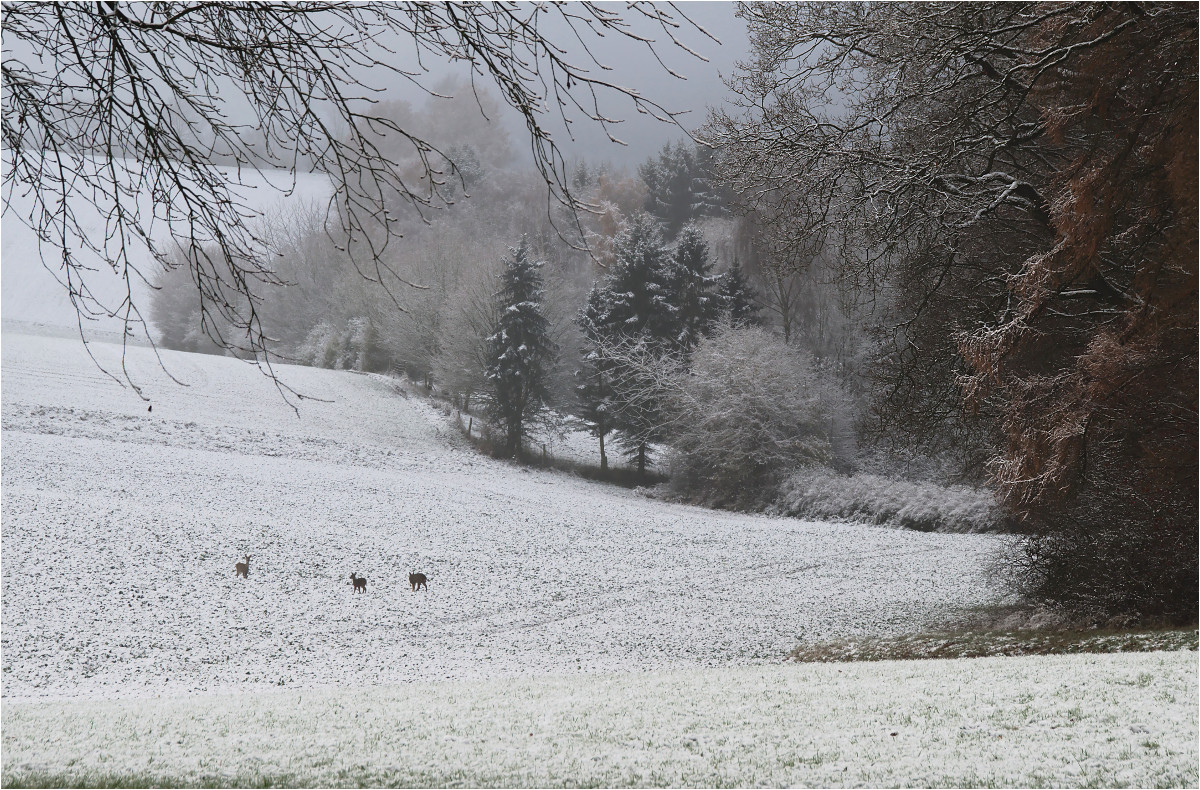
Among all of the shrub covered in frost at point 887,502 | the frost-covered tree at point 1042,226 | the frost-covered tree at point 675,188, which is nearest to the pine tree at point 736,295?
the frost-covered tree at point 675,188

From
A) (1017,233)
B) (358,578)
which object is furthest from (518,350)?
(1017,233)

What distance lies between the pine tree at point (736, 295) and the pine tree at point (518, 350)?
5.53m

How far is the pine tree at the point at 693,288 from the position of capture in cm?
2583

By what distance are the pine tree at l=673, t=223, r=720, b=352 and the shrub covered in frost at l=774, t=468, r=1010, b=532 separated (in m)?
6.49

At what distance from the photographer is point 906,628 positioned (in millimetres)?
10102

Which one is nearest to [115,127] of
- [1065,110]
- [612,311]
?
[1065,110]

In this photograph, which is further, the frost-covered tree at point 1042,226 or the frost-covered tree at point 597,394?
the frost-covered tree at point 597,394

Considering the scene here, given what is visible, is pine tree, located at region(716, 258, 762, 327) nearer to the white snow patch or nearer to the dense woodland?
the dense woodland

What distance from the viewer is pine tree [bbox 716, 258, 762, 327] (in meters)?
25.6

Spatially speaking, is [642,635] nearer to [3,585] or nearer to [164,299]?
[3,585]

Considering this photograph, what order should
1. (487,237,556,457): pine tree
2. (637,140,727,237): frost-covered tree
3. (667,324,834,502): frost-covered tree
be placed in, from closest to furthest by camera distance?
(667,324,834,502): frost-covered tree
(487,237,556,457): pine tree
(637,140,727,237): frost-covered tree

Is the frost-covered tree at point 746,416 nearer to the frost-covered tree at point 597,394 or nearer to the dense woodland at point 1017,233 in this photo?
the frost-covered tree at point 597,394

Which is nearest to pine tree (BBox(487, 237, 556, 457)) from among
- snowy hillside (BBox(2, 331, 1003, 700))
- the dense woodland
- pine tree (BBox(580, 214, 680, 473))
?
pine tree (BBox(580, 214, 680, 473))

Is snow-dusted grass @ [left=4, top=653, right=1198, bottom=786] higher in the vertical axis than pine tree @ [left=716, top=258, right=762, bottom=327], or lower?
lower
